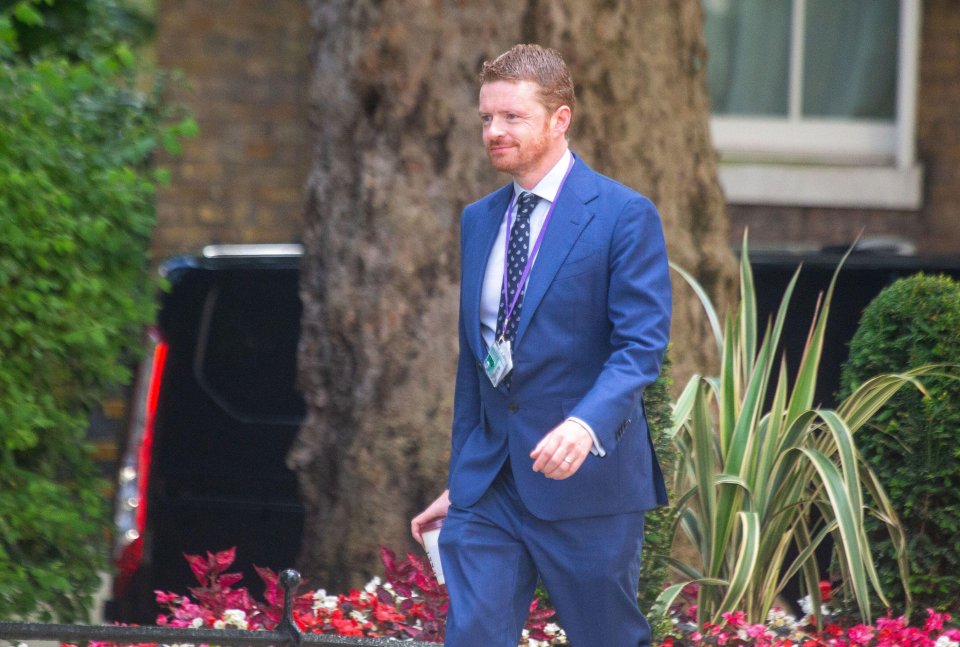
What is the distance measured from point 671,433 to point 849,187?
246 inches

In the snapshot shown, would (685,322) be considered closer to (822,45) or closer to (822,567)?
(822,567)

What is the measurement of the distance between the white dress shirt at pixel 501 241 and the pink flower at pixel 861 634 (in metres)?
1.69

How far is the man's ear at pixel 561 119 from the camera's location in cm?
327

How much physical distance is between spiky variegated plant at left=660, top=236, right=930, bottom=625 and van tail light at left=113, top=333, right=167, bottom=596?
90.4 inches

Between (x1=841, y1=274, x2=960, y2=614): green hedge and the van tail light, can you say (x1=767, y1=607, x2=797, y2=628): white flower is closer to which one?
(x1=841, y1=274, x2=960, y2=614): green hedge

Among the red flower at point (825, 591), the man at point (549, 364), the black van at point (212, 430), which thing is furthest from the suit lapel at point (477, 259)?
the black van at point (212, 430)

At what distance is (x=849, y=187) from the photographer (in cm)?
1014

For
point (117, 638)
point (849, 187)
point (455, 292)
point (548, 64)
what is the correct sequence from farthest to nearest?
point (849, 187)
point (455, 292)
point (117, 638)
point (548, 64)

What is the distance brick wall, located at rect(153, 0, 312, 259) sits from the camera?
9906 mm

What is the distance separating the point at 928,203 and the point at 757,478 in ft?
20.0

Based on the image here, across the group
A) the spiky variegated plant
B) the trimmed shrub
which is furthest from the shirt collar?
the spiky variegated plant

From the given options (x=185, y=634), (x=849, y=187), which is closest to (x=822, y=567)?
(x=185, y=634)

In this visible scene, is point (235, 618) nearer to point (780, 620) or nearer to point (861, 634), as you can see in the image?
point (780, 620)

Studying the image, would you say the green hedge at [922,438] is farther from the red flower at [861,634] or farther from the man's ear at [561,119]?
the man's ear at [561,119]
